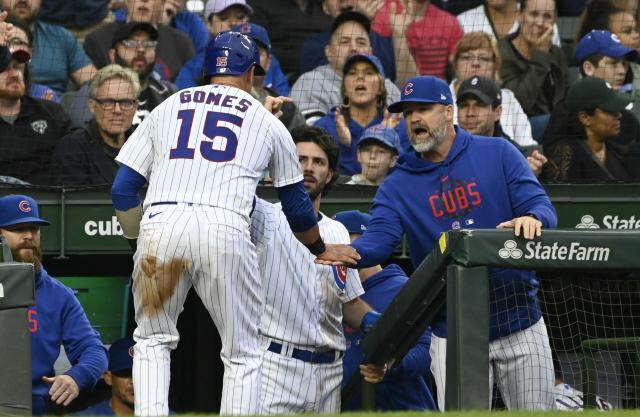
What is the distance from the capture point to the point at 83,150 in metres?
7.79

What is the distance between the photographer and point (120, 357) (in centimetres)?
702

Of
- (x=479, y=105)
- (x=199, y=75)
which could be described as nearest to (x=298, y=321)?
(x=479, y=105)

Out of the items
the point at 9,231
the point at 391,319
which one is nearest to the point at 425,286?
the point at 391,319

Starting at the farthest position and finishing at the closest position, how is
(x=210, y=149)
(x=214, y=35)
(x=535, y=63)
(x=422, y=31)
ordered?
(x=422, y=31) → (x=214, y=35) → (x=535, y=63) → (x=210, y=149)

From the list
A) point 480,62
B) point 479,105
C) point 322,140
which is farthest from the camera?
point 480,62

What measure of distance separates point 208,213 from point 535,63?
4924mm

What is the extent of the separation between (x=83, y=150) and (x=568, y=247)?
392 centimetres

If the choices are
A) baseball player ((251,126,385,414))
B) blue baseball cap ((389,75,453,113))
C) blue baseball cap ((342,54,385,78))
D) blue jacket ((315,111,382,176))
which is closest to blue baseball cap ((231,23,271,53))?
blue baseball cap ((342,54,385,78))

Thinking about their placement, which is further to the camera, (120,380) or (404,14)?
(404,14)

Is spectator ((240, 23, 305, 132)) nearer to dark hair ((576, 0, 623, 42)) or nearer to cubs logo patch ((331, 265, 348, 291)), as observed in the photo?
cubs logo patch ((331, 265, 348, 291))

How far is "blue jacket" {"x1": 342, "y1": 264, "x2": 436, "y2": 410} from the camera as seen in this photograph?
228 inches

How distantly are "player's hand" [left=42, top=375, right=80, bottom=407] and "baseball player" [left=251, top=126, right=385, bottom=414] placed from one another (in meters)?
1.12

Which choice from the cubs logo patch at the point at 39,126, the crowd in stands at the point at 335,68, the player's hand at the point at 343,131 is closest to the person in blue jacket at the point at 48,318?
the crowd in stands at the point at 335,68

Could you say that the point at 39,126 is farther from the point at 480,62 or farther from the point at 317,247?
the point at 317,247
